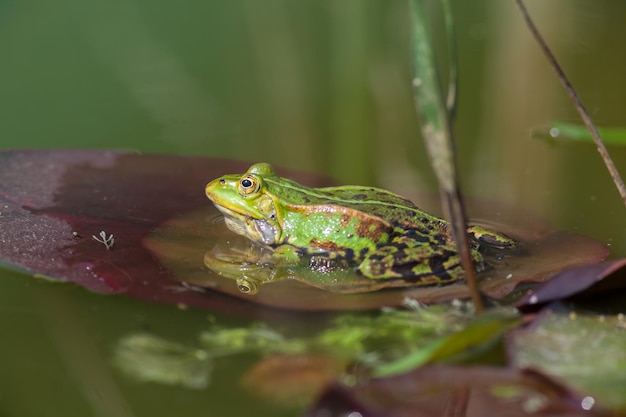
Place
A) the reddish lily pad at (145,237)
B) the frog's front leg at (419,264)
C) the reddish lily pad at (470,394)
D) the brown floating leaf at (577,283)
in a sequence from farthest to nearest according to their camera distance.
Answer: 1. the frog's front leg at (419,264)
2. the reddish lily pad at (145,237)
3. the brown floating leaf at (577,283)
4. the reddish lily pad at (470,394)

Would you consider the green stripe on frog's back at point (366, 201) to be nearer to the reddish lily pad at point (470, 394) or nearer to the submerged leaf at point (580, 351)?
the submerged leaf at point (580, 351)

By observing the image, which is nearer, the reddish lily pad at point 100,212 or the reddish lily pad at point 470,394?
the reddish lily pad at point 470,394

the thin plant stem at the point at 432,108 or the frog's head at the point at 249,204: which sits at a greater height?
the thin plant stem at the point at 432,108

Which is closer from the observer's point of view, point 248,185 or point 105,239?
point 105,239

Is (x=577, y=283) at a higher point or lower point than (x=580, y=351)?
higher

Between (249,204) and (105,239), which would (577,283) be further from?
(105,239)

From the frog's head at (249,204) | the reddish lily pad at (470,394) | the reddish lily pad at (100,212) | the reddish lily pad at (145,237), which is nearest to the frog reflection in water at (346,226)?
the frog's head at (249,204)

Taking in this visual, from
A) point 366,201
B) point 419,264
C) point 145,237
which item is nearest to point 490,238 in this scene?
point 419,264
